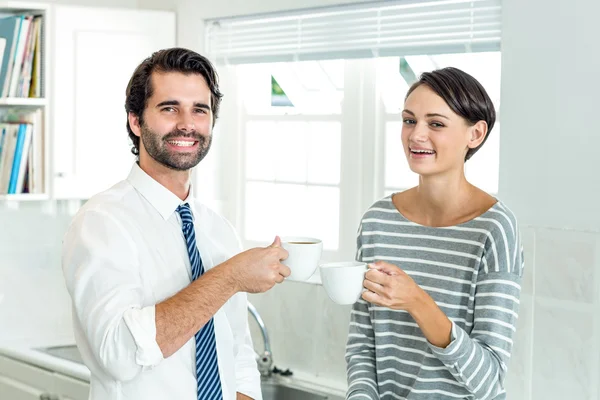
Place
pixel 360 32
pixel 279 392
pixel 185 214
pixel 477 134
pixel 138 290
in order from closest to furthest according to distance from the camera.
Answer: pixel 138 290
pixel 477 134
pixel 185 214
pixel 360 32
pixel 279 392

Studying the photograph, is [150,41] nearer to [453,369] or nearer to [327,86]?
[327,86]

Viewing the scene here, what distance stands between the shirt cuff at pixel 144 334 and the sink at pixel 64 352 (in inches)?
82.5

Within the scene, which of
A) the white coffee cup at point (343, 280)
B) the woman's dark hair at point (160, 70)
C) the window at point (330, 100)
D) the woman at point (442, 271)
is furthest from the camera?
the window at point (330, 100)

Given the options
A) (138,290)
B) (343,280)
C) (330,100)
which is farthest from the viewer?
(330,100)

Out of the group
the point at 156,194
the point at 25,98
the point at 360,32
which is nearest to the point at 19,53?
the point at 25,98

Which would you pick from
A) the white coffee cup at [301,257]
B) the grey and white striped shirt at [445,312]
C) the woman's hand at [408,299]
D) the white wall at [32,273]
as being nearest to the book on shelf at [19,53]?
the white wall at [32,273]

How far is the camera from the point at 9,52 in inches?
149

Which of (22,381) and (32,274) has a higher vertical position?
(32,274)

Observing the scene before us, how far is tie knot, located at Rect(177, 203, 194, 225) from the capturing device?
2086 mm

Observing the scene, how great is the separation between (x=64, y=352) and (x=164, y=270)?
208cm

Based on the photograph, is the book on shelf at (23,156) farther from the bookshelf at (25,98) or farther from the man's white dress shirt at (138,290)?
the man's white dress shirt at (138,290)

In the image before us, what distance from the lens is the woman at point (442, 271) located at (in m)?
1.82

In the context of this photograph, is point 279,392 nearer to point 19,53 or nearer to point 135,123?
point 135,123

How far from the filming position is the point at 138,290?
1874 millimetres
